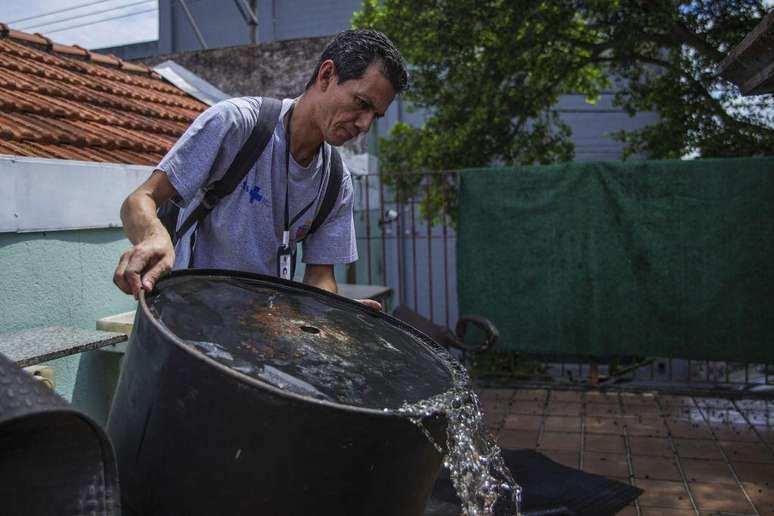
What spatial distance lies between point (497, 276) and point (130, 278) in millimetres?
5029

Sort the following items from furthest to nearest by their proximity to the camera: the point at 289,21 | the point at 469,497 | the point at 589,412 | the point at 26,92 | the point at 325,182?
the point at 289,21 < the point at 589,412 < the point at 26,92 < the point at 325,182 < the point at 469,497

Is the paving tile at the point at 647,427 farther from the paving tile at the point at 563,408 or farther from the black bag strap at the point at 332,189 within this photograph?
the black bag strap at the point at 332,189

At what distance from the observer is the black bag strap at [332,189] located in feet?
7.77

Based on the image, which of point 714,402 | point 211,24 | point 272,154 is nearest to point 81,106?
point 272,154

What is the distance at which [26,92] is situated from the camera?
427 cm

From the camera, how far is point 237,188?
2078 mm

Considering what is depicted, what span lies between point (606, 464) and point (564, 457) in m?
0.27

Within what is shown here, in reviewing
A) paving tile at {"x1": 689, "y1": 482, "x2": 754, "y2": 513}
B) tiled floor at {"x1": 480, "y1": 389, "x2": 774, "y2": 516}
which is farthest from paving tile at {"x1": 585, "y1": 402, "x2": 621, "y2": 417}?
paving tile at {"x1": 689, "y1": 482, "x2": 754, "y2": 513}

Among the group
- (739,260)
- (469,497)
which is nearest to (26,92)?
(469,497)

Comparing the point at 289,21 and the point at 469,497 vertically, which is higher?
the point at 289,21

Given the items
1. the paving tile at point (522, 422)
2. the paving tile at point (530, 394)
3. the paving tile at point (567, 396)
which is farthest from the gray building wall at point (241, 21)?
the paving tile at point (522, 422)

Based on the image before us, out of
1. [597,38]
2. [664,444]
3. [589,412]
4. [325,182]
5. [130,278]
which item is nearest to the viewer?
[130,278]

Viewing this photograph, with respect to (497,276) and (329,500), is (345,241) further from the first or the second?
(497,276)

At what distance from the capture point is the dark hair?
2068mm
